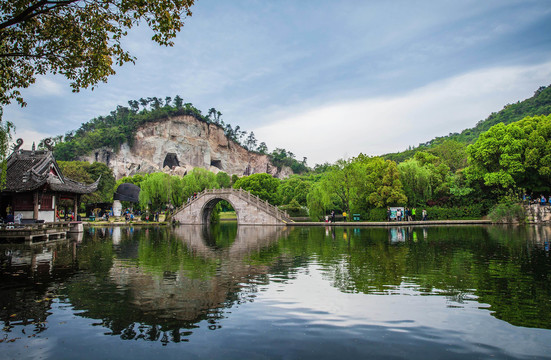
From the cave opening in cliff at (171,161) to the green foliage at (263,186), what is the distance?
3121 centimetres

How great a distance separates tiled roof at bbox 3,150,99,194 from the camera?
2128 cm

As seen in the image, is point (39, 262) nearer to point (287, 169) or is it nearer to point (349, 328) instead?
point (349, 328)

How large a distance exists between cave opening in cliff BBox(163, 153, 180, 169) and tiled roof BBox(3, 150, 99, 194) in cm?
7176

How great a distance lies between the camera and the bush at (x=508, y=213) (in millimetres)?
29938

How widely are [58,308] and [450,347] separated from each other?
6514 millimetres

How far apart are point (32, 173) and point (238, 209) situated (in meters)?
22.7

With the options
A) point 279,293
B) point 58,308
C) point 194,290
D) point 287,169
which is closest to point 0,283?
point 58,308

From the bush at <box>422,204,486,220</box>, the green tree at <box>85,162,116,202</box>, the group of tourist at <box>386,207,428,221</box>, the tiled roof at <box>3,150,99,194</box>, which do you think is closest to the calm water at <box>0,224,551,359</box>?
the tiled roof at <box>3,150,99,194</box>

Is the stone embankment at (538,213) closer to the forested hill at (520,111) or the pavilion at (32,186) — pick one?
the pavilion at (32,186)

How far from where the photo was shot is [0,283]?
891 cm

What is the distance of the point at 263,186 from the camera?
71562mm

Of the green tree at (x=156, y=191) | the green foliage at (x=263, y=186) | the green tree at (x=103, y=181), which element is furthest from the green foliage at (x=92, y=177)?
the green foliage at (x=263, y=186)

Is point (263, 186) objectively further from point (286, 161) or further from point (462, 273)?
point (462, 273)

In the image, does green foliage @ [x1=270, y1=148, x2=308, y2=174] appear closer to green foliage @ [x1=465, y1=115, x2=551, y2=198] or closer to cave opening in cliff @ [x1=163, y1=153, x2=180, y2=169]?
cave opening in cliff @ [x1=163, y1=153, x2=180, y2=169]
